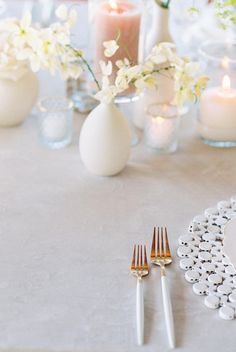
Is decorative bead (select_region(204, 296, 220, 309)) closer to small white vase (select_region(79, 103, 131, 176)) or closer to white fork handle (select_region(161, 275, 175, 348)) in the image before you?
white fork handle (select_region(161, 275, 175, 348))

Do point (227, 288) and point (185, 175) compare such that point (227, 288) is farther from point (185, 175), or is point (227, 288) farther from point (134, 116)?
point (134, 116)

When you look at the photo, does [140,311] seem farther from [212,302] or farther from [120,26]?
[120,26]

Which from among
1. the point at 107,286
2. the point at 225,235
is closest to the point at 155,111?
the point at 225,235

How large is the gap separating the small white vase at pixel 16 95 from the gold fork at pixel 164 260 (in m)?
0.53

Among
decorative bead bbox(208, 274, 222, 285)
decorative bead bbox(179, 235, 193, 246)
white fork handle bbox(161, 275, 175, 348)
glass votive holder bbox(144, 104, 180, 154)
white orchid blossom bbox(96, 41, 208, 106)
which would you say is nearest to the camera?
white fork handle bbox(161, 275, 175, 348)

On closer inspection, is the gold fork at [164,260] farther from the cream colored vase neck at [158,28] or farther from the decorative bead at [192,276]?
the cream colored vase neck at [158,28]

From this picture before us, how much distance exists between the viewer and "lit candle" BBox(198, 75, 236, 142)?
147 cm

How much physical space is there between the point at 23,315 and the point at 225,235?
0.38 metres

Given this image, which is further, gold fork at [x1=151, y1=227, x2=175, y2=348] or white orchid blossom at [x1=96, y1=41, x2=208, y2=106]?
white orchid blossom at [x1=96, y1=41, x2=208, y2=106]

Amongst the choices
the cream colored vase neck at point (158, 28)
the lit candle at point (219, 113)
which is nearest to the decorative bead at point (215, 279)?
the lit candle at point (219, 113)

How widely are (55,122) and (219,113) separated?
37cm

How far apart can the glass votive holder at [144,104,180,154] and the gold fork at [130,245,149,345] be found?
0.38 metres

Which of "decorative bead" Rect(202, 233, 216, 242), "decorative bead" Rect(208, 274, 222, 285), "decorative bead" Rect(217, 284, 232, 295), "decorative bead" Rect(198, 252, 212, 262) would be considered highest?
"decorative bead" Rect(202, 233, 216, 242)

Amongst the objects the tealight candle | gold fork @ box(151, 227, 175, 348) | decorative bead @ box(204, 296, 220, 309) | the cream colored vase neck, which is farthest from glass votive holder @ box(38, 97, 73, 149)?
decorative bead @ box(204, 296, 220, 309)
